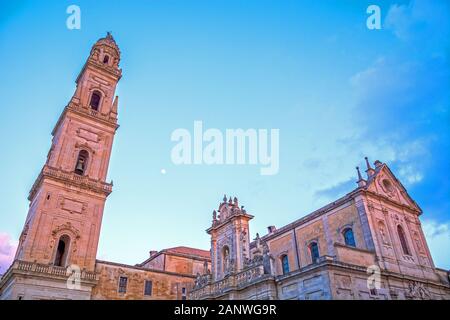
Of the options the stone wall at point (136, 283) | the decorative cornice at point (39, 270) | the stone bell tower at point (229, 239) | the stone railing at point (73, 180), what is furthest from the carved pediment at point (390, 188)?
the decorative cornice at point (39, 270)

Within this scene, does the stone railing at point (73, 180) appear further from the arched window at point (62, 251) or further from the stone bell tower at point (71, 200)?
the arched window at point (62, 251)

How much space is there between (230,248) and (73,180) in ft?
44.7

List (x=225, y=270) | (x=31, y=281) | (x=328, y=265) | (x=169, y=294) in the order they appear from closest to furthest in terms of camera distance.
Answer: (x=328, y=265) → (x=31, y=281) → (x=225, y=270) → (x=169, y=294)

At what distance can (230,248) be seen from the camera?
24406 mm

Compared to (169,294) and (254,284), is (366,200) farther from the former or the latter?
(169,294)

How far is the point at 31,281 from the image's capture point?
21719 millimetres

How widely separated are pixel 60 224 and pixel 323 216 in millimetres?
19924

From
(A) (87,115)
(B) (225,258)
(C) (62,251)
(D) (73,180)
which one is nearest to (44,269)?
(C) (62,251)

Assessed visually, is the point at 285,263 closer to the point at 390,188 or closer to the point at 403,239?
the point at 403,239

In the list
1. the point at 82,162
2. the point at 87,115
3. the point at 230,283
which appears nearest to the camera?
the point at 230,283

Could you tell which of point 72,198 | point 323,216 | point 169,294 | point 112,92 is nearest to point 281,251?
point 323,216

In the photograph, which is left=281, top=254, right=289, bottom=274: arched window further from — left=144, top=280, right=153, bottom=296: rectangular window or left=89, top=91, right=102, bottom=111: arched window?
left=89, top=91, right=102, bottom=111: arched window

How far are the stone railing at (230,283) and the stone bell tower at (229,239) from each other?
23.8 inches

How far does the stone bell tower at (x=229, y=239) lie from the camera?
23422 millimetres
